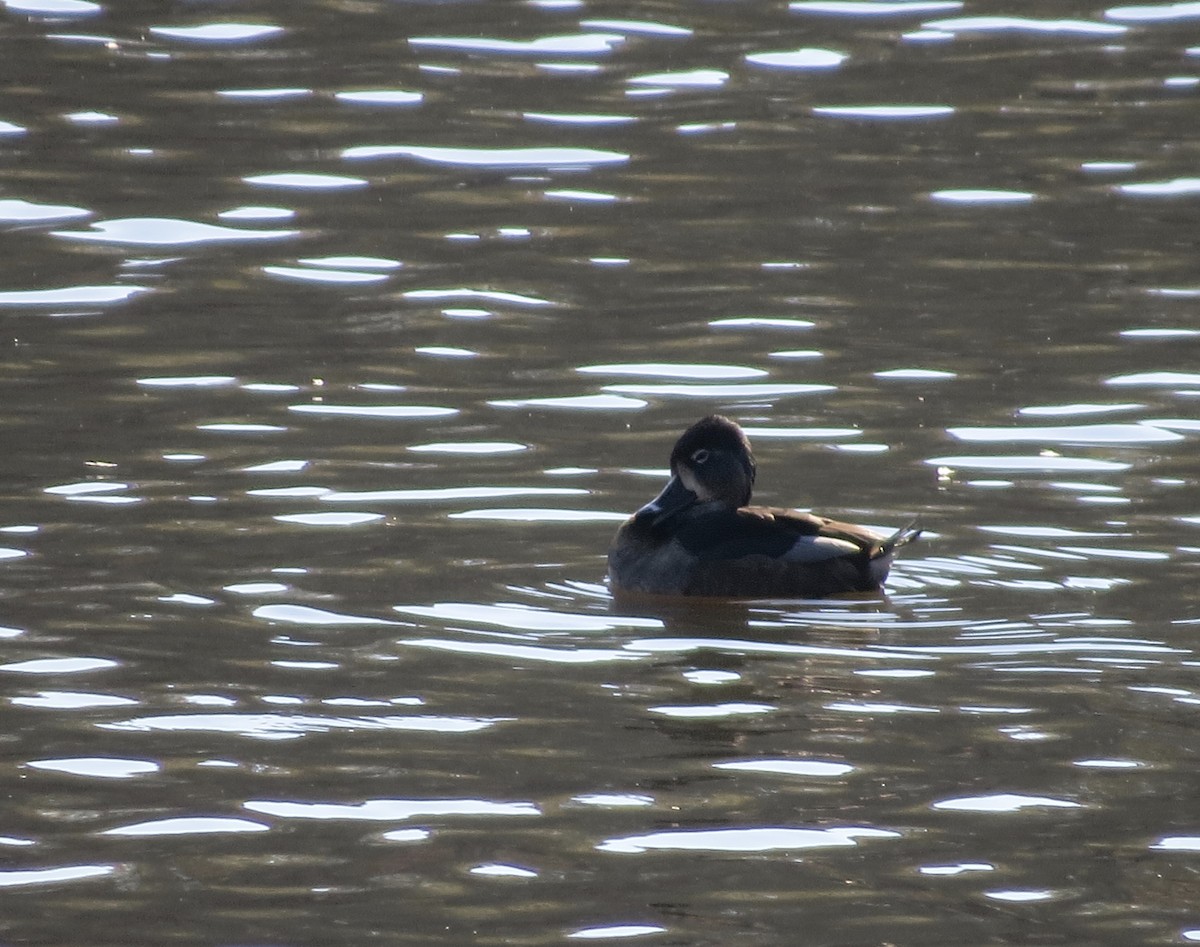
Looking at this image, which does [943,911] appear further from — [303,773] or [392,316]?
[392,316]

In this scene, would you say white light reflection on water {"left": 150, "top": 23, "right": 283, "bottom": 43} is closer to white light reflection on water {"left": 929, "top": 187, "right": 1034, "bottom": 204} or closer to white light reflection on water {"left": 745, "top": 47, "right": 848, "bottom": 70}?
white light reflection on water {"left": 745, "top": 47, "right": 848, "bottom": 70}

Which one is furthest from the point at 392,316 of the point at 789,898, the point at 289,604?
Result: the point at 789,898

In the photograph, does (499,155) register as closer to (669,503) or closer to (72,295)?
(72,295)

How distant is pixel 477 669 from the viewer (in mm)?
8336

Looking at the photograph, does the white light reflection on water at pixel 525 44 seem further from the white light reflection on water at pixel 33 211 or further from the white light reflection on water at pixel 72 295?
the white light reflection on water at pixel 72 295

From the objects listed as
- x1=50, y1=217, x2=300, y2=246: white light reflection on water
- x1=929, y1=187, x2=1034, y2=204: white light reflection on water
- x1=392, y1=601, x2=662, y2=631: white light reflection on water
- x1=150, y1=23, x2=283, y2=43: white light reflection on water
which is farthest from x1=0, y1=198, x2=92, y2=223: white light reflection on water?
x1=392, y1=601, x2=662, y2=631: white light reflection on water

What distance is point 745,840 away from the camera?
6.79 metres

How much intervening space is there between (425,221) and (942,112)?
4320 millimetres

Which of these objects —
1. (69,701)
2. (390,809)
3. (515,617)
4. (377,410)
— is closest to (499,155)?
(377,410)

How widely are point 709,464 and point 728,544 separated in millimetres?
439

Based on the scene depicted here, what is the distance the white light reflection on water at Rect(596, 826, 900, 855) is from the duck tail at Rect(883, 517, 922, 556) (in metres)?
2.78

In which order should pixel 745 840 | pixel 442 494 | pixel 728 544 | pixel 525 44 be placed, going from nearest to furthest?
pixel 745 840, pixel 728 544, pixel 442 494, pixel 525 44

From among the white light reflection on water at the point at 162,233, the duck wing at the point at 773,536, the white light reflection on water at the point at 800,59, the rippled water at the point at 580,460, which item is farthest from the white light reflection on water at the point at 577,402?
the white light reflection on water at the point at 800,59

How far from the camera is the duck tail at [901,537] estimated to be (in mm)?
9539
